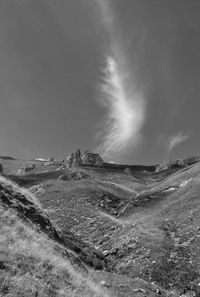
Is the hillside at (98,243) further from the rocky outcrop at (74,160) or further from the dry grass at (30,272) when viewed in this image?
the rocky outcrop at (74,160)

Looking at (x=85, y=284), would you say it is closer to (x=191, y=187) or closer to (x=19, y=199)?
(x=19, y=199)

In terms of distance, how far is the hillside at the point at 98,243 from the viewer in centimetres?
1330

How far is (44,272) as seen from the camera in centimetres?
1317

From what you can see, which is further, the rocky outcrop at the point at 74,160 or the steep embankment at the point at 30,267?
the rocky outcrop at the point at 74,160

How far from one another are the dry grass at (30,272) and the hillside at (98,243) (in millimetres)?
32

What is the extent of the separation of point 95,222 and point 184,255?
20469 mm

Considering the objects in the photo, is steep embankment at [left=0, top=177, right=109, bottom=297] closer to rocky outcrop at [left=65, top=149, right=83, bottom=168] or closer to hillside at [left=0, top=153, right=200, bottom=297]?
hillside at [left=0, top=153, right=200, bottom=297]

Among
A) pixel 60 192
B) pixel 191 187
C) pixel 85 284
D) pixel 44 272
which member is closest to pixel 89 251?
pixel 85 284

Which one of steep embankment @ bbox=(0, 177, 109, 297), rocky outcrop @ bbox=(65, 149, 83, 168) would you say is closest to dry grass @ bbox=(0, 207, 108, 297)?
steep embankment @ bbox=(0, 177, 109, 297)

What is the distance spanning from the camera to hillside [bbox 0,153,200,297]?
43.7ft

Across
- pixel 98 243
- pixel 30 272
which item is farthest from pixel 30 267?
pixel 98 243

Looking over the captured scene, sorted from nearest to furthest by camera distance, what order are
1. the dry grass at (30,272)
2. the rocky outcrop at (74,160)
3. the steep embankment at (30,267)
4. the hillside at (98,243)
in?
the dry grass at (30,272), the steep embankment at (30,267), the hillside at (98,243), the rocky outcrop at (74,160)

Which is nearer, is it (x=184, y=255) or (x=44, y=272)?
(x=44, y=272)

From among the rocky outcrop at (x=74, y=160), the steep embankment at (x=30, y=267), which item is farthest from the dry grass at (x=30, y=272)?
the rocky outcrop at (x=74, y=160)
